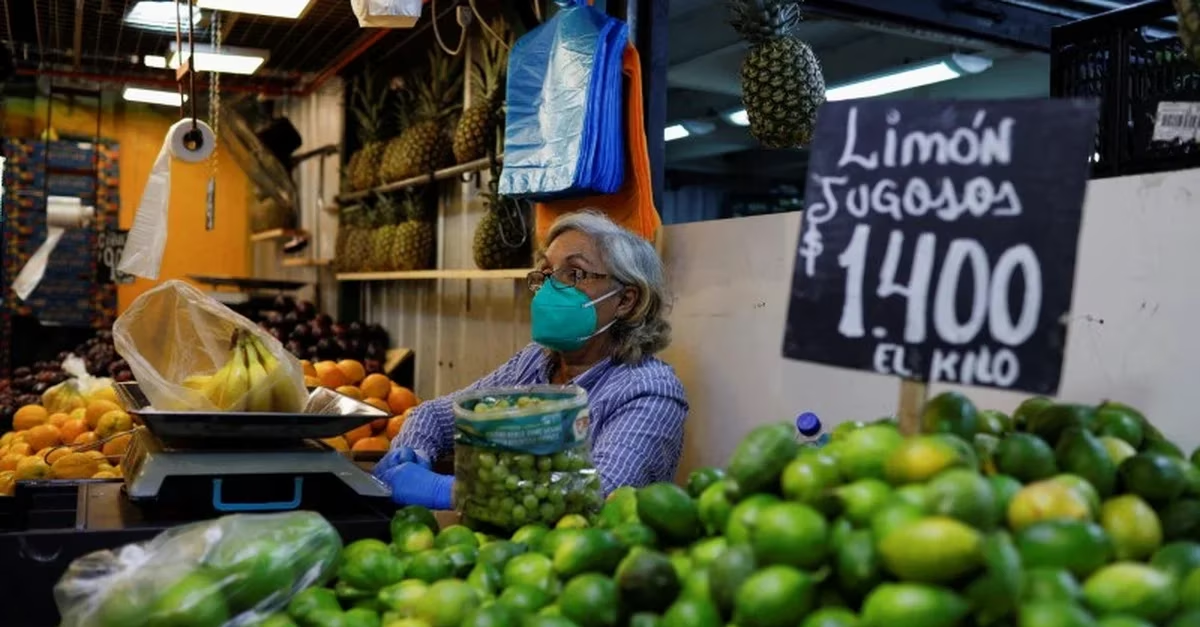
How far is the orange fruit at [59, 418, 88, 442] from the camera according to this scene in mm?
4172

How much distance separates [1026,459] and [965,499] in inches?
→ 8.7

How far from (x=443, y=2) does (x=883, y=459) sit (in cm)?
458

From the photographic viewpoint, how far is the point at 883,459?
122 centimetres

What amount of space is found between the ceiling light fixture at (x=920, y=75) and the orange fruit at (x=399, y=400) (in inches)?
118

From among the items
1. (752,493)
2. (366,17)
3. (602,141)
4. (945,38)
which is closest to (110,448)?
(366,17)

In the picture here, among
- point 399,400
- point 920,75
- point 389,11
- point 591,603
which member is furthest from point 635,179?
point 920,75

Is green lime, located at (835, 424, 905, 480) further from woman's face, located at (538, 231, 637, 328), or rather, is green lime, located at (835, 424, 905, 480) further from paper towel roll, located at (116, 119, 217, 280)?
paper towel roll, located at (116, 119, 217, 280)

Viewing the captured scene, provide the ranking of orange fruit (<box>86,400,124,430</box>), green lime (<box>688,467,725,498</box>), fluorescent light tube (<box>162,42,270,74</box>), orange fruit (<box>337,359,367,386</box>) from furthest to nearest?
1. fluorescent light tube (<box>162,42,270,74</box>)
2. orange fruit (<box>337,359,367,386</box>)
3. orange fruit (<box>86,400,124,430</box>)
4. green lime (<box>688,467,725,498</box>)

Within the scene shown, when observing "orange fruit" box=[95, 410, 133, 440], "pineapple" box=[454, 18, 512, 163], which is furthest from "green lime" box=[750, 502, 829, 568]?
"pineapple" box=[454, 18, 512, 163]

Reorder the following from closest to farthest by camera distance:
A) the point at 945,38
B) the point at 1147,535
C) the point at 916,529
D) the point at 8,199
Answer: the point at 916,529 < the point at 1147,535 < the point at 945,38 < the point at 8,199

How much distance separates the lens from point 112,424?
13.4 feet

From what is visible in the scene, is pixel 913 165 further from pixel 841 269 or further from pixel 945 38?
pixel 945 38

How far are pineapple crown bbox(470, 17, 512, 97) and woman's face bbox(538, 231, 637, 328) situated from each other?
6.17ft

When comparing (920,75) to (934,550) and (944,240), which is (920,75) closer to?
(944,240)
